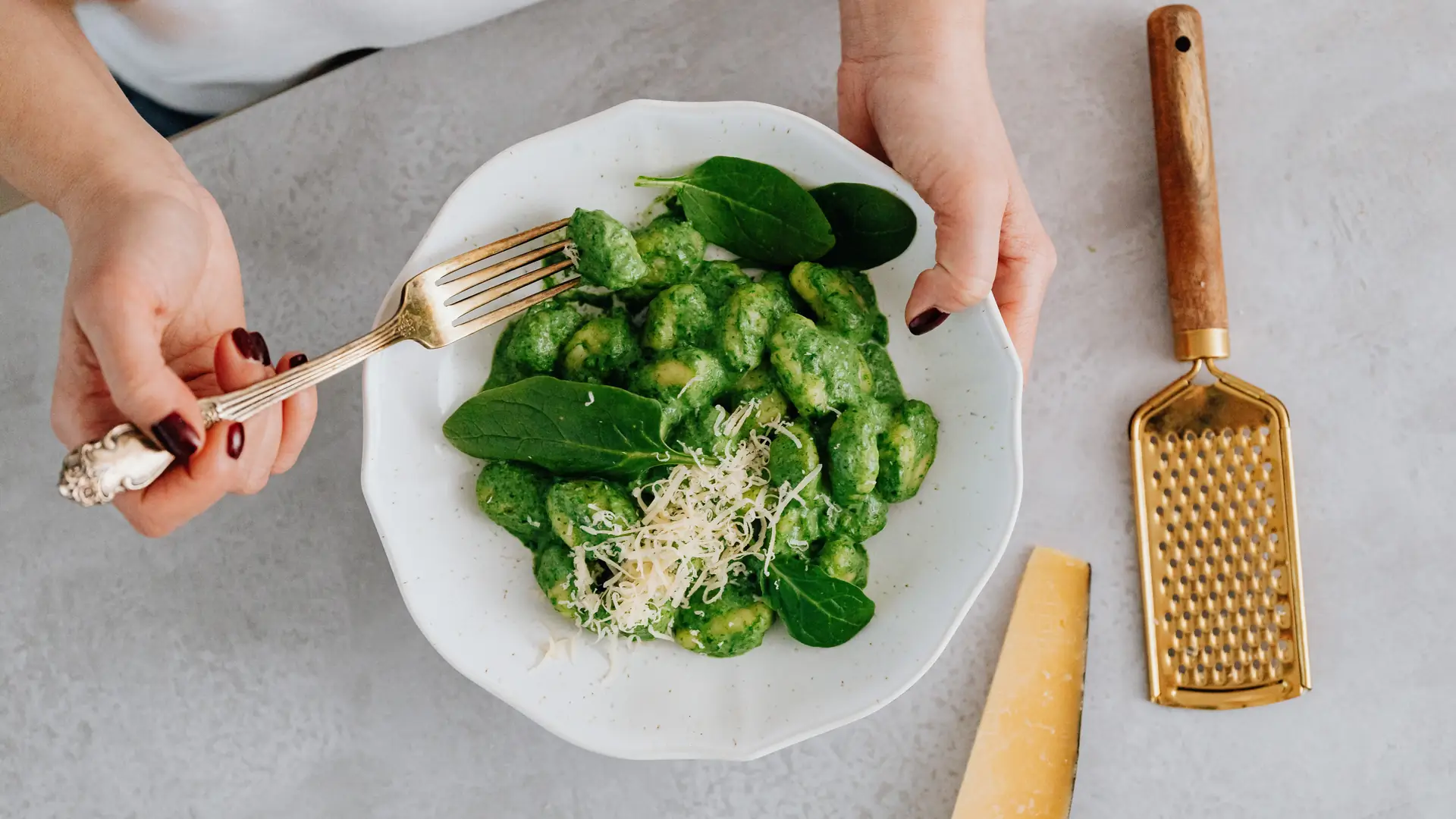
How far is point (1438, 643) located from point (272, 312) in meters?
2.14

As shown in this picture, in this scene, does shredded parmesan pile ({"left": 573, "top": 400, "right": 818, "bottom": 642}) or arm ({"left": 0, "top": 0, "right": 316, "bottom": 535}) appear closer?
arm ({"left": 0, "top": 0, "right": 316, "bottom": 535})

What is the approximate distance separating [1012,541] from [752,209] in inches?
29.3

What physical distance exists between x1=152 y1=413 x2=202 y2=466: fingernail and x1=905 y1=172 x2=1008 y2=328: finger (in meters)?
0.95

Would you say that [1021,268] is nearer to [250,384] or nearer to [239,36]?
[250,384]

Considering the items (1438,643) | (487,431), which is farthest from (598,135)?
(1438,643)

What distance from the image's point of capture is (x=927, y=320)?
56.7 inches

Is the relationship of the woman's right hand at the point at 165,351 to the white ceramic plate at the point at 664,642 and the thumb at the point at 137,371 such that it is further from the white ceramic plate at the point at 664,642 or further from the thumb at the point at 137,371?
the white ceramic plate at the point at 664,642

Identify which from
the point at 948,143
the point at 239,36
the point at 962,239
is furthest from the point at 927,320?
the point at 239,36

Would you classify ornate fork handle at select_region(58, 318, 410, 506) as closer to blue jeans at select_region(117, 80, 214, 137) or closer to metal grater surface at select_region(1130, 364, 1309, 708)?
blue jeans at select_region(117, 80, 214, 137)

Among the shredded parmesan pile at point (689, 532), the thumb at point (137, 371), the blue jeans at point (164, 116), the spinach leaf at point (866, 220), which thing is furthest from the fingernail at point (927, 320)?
the blue jeans at point (164, 116)

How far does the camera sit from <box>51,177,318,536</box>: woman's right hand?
42.2 inches

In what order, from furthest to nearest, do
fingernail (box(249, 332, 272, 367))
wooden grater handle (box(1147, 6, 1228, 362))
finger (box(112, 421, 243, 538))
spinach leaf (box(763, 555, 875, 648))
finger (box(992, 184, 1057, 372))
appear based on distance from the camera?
wooden grater handle (box(1147, 6, 1228, 362)), finger (box(992, 184, 1057, 372)), spinach leaf (box(763, 555, 875, 648)), fingernail (box(249, 332, 272, 367)), finger (box(112, 421, 243, 538))

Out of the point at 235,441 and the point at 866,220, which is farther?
the point at 866,220

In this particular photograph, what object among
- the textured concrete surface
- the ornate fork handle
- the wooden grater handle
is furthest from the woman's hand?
the ornate fork handle
